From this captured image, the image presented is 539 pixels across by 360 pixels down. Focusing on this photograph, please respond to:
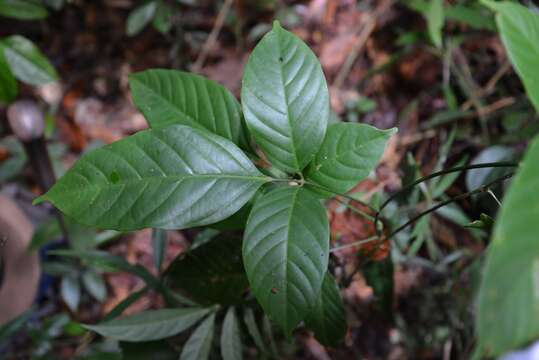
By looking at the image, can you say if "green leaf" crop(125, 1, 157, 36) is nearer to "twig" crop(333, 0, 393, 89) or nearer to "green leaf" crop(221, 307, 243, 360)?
"twig" crop(333, 0, 393, 89)

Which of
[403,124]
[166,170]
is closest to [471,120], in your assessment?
[403,124]

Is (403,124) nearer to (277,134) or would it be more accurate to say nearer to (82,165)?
(277,134)

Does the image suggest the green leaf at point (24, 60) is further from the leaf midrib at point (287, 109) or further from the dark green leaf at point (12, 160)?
the leaf midrib at point (287, 109)

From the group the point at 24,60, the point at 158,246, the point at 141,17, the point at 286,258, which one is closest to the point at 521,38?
the point at 286,258

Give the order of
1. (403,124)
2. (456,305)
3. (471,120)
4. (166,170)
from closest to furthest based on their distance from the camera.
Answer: (166,170) → (456,305) → (471,120) → (403,124)

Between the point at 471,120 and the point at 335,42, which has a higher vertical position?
the point at 335,42

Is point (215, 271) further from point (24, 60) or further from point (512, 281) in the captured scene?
point (24, 60)
